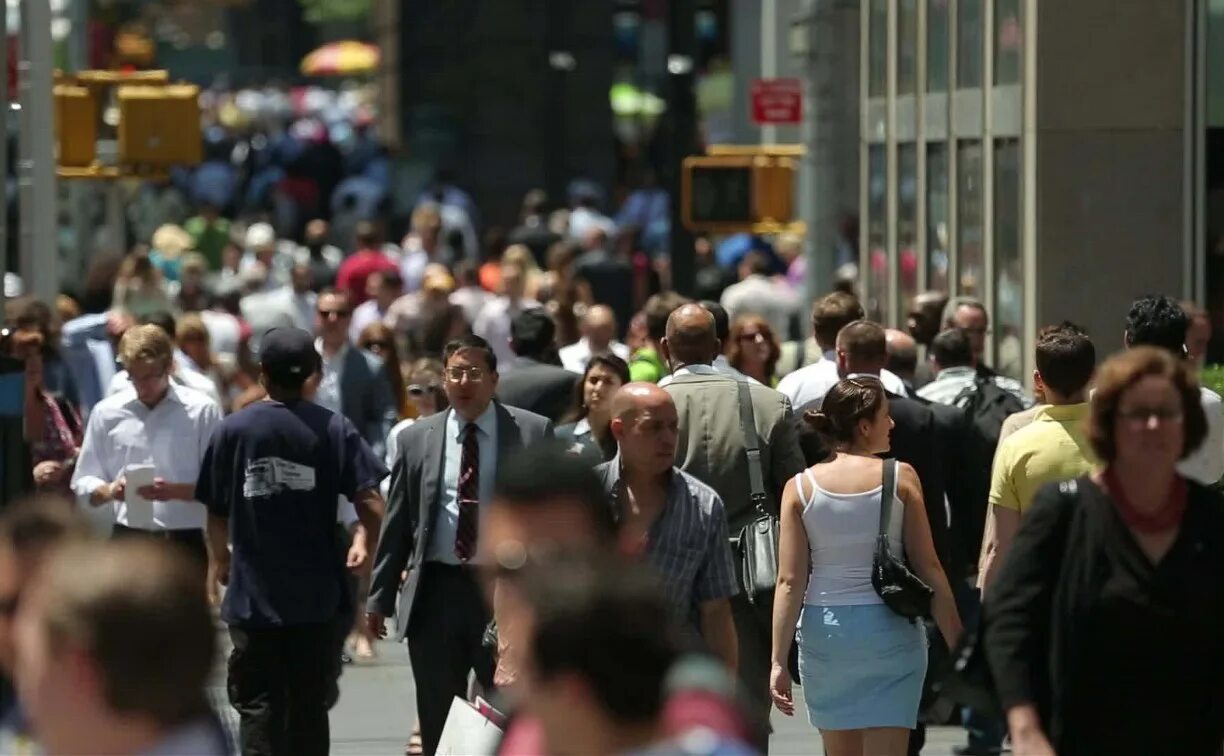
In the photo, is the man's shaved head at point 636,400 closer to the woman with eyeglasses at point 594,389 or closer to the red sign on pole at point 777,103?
the woman with eyeglasses at point 594,389

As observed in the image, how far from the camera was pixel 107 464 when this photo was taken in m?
Result: 11.3

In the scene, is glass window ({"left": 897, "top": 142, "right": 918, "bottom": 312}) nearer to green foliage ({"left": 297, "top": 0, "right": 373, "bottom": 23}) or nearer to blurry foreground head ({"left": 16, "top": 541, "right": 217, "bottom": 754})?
blurry foreground head ({"left": 16, "top": 541, "right": 217, "bottom": 754})

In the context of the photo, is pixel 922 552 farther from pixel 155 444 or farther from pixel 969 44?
pixel 969 44

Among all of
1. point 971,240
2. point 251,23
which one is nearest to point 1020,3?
point 971,240

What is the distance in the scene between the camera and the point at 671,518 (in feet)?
25.6

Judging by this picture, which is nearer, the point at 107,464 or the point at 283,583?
the point at 283,583

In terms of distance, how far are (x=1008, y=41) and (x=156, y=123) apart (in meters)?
6.36

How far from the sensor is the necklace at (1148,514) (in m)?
6.02

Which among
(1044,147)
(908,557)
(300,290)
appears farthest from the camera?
(300,290)

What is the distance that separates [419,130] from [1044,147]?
90.5 feet

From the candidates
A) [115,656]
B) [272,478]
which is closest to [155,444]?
[272,478]

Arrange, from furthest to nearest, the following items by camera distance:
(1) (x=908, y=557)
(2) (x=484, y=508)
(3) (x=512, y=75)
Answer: (3) (x=512, y=75) < (2) (x=484, y=508) < (1) (x=908, y=557)

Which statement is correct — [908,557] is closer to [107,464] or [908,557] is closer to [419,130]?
[107,464]

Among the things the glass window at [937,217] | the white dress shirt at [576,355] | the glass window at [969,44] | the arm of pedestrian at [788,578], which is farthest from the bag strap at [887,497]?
the glass window at [937,217]
